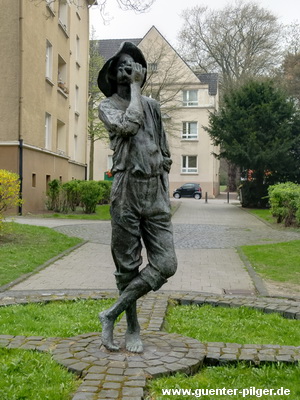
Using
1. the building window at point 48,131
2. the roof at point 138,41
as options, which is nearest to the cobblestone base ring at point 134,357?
the building window at point 48,131

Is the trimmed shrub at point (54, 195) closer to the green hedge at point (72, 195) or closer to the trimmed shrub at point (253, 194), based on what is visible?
the green hedge at point (72, 195)

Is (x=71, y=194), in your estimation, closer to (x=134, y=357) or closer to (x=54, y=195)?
(x=54, y=195)

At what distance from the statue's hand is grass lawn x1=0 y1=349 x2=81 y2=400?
251 cm

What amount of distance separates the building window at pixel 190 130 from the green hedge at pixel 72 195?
27491 millimetres

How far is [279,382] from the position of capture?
3848 millimetres

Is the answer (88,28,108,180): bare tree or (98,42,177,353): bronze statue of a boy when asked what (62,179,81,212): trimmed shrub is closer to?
(88,28,108,180): bare tree

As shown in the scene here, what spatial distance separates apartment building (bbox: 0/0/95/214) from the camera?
18875 millimetres

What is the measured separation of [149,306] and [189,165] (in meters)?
42.1

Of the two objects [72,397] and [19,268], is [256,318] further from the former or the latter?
[19,268]

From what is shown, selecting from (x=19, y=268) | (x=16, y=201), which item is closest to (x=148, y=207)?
(x=19, y=268)

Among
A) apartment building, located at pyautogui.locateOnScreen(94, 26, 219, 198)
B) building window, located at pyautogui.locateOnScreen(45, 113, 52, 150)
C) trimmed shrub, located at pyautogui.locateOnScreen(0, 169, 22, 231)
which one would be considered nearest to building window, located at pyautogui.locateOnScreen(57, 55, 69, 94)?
building window, located at pyautogui.locateOnScreen(45, 113, 52, 150)

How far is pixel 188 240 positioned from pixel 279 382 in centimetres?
1015

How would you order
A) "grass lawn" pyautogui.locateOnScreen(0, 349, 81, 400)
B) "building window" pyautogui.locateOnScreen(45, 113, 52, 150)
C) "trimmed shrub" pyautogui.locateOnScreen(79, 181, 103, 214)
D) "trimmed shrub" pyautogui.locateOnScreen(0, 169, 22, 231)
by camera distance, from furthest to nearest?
"building window" pyautogui.locateOnScreen(45, 113, 52, 150) → "trimmed shrub" pyautogui.locateOnScreen(79, 181, 103, 214) → "trimmed shrub" pyautogui.locateOnScreen(0, 169, 22, 231) → "grass lawn" pyautogui.locateOnScreen(0, 349, 81, 400)

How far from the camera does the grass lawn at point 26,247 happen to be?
8844 mm
